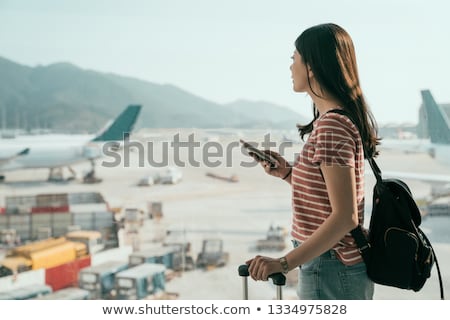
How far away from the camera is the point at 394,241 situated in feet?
2.31

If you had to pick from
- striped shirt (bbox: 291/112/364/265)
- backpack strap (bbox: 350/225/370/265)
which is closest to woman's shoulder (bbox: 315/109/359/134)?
striped shirt (bbox: 291/112/364/265)

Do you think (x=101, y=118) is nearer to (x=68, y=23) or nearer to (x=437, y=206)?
(x=68, y=23)

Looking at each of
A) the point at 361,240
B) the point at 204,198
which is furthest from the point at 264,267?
the point at 204,198

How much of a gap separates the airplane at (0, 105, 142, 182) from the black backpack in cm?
469

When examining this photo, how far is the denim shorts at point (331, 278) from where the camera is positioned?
710 mm

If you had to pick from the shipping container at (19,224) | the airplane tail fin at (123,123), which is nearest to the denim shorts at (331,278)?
the shipping container at (19,224)

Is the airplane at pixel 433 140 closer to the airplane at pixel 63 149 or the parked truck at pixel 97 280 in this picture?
the parked truck at pixel 97 280

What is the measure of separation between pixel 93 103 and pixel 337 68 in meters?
5.65

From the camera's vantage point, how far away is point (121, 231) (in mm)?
4633

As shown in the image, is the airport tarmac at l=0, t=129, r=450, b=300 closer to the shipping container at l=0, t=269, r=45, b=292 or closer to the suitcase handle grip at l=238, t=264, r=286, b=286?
the shipping container at l=0, t=269, r=45, b=292

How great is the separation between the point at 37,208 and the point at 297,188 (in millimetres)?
4850

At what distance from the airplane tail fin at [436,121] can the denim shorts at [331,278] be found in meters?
2.08
